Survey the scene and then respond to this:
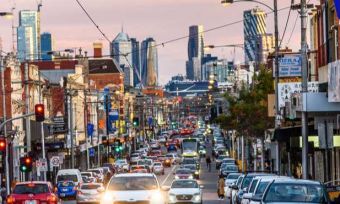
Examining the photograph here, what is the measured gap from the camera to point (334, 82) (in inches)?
1460

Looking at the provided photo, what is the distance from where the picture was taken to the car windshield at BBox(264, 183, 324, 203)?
26172 millimetres

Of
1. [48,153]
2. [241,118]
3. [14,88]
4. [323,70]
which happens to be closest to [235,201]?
[323,70]

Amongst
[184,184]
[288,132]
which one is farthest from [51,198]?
[288,132]

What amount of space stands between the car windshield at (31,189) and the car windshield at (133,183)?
679cm

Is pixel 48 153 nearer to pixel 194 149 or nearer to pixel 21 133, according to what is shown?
pixel 21 133

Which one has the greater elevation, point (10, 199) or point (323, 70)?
point (323, 70)

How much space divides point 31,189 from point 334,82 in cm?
1217

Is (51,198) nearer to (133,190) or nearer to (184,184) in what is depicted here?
(133,190)

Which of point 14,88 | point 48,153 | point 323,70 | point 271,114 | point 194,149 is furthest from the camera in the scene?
point 194,149

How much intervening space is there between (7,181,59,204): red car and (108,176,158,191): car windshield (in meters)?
6.38

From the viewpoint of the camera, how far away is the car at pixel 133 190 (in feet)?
115

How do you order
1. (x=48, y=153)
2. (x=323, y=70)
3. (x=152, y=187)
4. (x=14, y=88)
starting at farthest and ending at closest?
(x=48, y=153)
(x=14, y=88)
(x=323, y=70)
(x=152, y=187)

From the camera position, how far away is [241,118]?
3164 inches

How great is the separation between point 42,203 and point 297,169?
29524 mm
